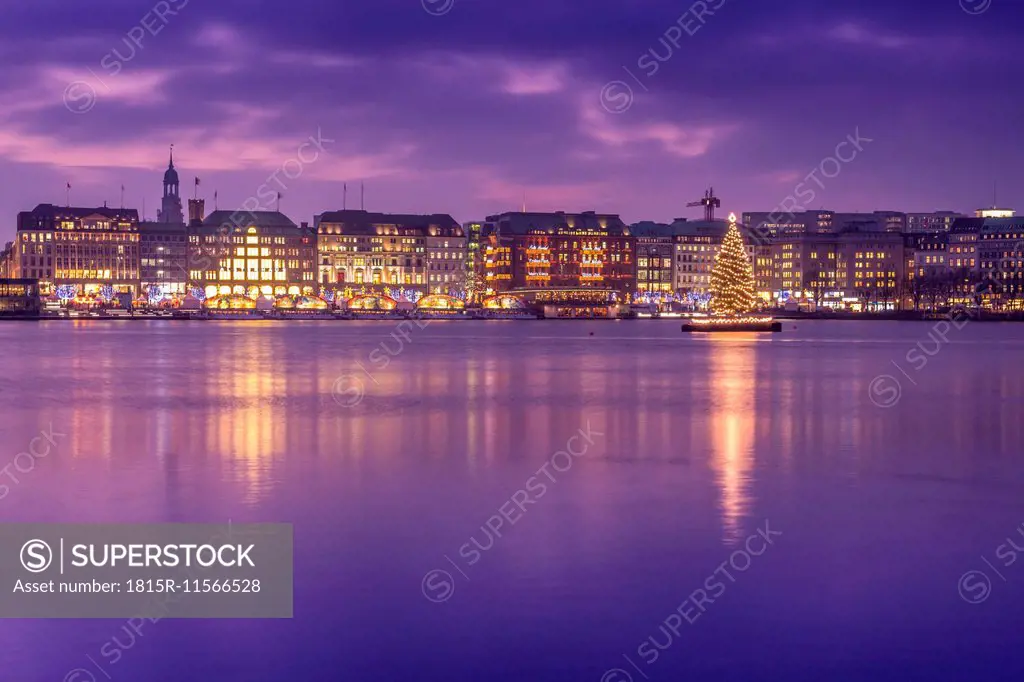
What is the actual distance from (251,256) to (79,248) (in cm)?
2624

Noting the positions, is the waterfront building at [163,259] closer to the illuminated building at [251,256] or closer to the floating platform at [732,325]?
the illuminated building at [251,256]

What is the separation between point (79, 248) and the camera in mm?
190500

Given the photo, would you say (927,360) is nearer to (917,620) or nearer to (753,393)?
(753,393)

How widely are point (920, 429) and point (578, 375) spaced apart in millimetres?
19222

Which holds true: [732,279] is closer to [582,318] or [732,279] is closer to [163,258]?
[582,318]

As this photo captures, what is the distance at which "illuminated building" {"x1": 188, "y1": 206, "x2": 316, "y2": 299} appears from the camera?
19612cm

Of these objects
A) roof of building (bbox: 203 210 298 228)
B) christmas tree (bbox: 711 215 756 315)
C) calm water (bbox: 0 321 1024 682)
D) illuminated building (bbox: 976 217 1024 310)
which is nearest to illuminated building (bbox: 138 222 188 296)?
roof of building (bbox: 203 210 298 228)

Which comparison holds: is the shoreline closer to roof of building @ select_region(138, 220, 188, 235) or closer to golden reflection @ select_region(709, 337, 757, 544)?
roof of building @ select_region(138, 220, 188, 235)

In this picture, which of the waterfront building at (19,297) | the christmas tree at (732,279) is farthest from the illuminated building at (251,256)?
the christmas tree at (732,279)

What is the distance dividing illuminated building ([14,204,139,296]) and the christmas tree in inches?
5115

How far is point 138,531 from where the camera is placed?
1336cm

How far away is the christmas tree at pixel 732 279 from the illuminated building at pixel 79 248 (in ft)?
426

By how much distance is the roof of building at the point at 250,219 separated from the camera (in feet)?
642

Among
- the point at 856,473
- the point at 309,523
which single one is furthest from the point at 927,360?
the point at 309,523
